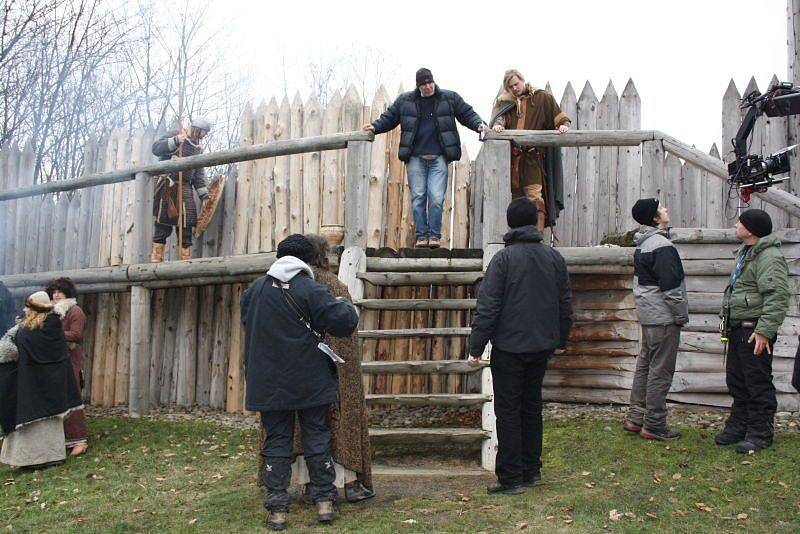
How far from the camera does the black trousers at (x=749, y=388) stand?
5945 mm

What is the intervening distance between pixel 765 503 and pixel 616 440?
1548mm

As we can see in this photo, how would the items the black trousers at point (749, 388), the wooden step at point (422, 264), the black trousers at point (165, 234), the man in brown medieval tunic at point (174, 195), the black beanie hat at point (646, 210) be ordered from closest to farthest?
the black trousers at point (749, 388) < the black beanie hat at point (646, 210) < the wooden step at point (422, 264) < the man in brown medieval tunic at point (174, 195) < the black trousers at point (165, 234)

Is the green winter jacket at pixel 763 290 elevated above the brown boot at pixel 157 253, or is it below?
below

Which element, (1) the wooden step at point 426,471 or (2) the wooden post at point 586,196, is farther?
(2) the wooden post at point 586,196

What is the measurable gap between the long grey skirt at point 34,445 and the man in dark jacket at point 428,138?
3634mm

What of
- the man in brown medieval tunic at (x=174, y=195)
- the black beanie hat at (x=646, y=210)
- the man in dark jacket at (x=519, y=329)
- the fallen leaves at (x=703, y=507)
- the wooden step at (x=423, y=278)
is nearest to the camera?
the fallen leaves at (x=703, y=507)

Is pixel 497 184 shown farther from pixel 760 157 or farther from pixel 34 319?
pixel 34 319

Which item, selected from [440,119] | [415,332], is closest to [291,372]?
[415,332]

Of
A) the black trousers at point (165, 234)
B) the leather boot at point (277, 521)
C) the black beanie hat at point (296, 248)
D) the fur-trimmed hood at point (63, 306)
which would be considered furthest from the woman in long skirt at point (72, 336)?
the black beanie hat at point (296, 248)

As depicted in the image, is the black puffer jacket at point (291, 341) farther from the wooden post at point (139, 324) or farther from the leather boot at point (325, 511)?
the wooden post at point (139, 324)

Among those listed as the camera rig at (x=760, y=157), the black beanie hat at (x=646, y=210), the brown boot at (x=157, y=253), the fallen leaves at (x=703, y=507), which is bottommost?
the fallen leaves at (x=703, y=507)

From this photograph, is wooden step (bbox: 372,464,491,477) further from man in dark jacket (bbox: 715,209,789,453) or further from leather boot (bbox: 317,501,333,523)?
man in dark jacket (bbox: 715,209,789,453)

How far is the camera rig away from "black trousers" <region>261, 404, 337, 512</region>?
3.20 meters

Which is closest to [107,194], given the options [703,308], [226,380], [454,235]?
[226,380]
